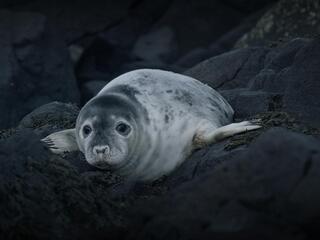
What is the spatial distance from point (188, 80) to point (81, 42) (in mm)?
5715

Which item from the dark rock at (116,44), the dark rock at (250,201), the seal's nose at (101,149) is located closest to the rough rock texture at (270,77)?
the seal's nose at (101,149)

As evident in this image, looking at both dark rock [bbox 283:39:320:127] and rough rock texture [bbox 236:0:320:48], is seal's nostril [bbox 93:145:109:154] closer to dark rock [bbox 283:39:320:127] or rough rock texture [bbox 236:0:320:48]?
dark rock [bbox 283:39:320:127]

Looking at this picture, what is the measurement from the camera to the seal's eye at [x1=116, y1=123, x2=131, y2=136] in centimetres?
553

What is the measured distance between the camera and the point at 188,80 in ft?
21.8

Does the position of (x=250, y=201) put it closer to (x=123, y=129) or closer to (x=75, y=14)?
(x=123, y=129)

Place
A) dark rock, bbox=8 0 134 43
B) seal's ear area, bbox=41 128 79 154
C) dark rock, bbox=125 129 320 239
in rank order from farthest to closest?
dark rock, bbox=8 0 134 43 → seal's ear area, bbox=41 128 79 154 → dark rock, bbox=125 129 320 239

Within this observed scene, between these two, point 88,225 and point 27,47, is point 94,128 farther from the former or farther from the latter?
point 27,47

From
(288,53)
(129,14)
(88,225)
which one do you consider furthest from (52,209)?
(129,14)

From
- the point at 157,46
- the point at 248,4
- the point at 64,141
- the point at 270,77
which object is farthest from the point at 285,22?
the point at 64,141

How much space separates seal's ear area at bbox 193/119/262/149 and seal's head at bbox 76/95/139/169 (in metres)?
0.56

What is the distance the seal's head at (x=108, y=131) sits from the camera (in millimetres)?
5383

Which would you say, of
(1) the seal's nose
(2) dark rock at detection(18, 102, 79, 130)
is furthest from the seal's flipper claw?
(2) dark rock at detection(18, 102, 79, 130)

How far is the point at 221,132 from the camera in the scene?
575 centimetres

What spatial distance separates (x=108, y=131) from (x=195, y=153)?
0.75m
